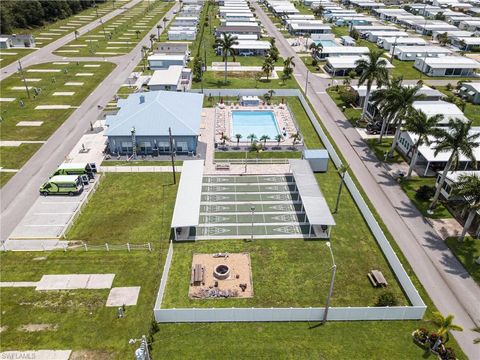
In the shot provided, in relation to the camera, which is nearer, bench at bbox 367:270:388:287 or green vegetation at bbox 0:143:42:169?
bench at bbox 367:270:388:287


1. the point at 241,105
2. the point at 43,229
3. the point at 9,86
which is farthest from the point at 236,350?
the point at 9,86

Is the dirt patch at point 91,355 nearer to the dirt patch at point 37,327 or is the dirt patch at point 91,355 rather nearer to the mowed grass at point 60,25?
the dirt patch at point 37,327

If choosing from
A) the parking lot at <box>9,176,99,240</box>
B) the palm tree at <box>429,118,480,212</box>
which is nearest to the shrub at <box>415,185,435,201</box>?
the palm tree at <box>429,118,480,212</box>

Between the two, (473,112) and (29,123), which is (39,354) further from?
(473,112)

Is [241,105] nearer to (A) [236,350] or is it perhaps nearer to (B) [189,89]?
(B) [189,89]

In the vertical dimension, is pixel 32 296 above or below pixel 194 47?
below

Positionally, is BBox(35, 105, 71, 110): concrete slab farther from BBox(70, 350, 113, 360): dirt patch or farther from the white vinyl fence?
BBox(70, 350, 113, 360): dirt patch

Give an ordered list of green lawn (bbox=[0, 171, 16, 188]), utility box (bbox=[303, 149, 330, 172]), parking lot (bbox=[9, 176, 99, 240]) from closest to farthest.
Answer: parking lot (bbox=[9, 176, 99, 240]), green lawn (bbox=[0, 171, 16, 188]), utility box (bbox=[303, 149, 330, 172])
